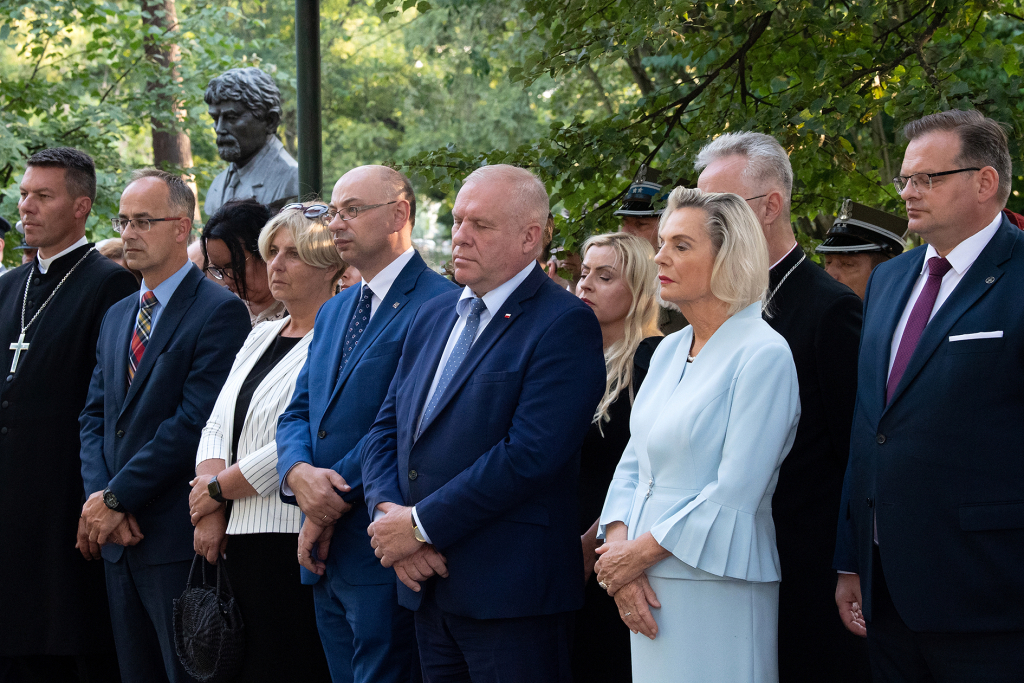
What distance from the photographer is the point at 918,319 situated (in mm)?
2824

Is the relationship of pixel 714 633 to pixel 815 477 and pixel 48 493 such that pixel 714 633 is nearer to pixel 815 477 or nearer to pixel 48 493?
pixel 815 477

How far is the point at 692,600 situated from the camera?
2.72 metres

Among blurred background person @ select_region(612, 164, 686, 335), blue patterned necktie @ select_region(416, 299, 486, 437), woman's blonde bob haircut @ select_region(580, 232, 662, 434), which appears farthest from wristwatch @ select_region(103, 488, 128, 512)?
blurred background person @ select_region(612, 164, 686, 335)

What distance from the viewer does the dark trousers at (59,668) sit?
473 centimetres

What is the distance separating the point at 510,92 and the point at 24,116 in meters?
9.20

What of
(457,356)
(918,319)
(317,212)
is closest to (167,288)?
(317,212)

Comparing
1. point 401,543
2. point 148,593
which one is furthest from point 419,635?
point 148,593

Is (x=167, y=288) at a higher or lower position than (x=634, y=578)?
higher

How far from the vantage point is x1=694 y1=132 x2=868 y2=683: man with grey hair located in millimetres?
3133

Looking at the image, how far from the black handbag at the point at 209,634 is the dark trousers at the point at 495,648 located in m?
1.03

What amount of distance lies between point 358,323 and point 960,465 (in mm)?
2235

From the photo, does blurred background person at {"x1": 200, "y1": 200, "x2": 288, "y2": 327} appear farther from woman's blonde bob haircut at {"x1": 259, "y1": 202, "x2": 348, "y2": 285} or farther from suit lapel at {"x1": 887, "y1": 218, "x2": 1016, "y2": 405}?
Result: suit lapel at {"x1": 887, "y1": 218, "x2": 1016, "y2": 405}

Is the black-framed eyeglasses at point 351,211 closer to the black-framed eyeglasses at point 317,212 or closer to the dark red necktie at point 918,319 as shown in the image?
the black-framed eyeglasses at point 317,212

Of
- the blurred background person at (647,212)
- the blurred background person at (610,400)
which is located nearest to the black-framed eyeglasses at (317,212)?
the blurred background person at (610,400)
